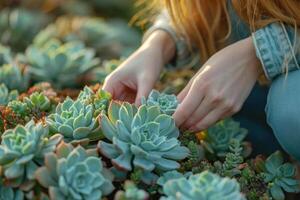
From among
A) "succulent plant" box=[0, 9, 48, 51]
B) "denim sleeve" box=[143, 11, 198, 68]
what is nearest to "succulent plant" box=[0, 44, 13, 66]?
"succulent plant" box=[0, 9, 48, 51]

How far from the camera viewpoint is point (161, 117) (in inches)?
50.8

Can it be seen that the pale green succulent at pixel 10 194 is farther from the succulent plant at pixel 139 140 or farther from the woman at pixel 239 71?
the woman at pixel 239 71

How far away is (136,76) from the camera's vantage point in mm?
1569


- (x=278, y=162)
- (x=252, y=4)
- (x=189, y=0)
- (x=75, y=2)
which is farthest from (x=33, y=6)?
(x=278, y=162)

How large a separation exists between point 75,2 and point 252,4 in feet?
4.98

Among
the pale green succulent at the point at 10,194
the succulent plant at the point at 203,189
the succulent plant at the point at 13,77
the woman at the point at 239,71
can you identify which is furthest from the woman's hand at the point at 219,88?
the succulent plant at the point at 13,77

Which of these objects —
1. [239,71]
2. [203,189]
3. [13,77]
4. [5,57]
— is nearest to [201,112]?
[239,71]

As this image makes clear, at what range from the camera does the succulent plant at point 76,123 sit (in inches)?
49.8

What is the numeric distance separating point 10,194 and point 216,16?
0.77 meters

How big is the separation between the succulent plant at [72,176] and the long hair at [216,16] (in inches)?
22.5

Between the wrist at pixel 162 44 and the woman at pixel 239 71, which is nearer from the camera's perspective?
the woman at pixel 239 71

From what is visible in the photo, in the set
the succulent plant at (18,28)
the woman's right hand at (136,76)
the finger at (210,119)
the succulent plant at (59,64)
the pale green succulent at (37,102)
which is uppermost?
the succulent plant at (18,28)

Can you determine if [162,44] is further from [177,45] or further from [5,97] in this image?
[5,97]

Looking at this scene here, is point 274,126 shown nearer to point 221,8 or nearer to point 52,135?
point 221,8
